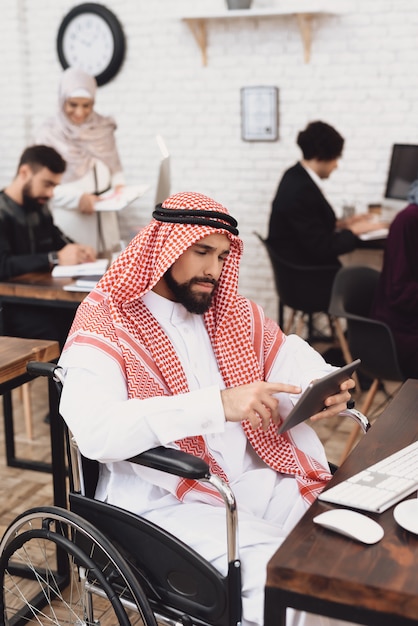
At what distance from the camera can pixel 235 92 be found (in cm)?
523

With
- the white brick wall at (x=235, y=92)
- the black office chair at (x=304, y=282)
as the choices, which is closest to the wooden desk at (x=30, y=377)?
the black office chair at (x=304, y=282)

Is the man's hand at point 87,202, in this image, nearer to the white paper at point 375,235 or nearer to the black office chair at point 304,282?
the black office chair at point 304,282

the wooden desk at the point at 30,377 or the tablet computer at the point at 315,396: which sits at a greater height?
the tablet computer at the point at 315,396

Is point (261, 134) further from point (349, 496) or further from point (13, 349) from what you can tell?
point (349, 496)

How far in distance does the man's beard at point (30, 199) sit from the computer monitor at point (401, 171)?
2213 mm

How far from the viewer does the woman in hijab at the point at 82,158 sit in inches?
175

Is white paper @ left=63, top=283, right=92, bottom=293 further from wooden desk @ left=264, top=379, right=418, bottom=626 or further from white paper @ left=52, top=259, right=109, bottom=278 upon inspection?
wooden desk @ left=264, top=379, right=418, bottom=626

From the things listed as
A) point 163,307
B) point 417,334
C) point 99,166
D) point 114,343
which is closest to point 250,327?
point 163,307

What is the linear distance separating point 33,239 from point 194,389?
209 centimetres

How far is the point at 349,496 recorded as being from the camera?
1.32 metres

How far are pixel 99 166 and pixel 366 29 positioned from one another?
5.99 ft

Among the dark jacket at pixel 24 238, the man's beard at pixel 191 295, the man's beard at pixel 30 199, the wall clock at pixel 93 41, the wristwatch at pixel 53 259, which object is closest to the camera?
the man's beard at pixel 191 295

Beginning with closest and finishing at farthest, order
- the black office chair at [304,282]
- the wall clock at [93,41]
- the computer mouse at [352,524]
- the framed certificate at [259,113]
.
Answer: the computer mouse at [352,524] → the black office chair at [304,282] → the framed certificate at [259,113] → the wall clock at [93,41]

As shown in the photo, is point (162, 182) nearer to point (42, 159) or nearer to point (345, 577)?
point (42, 159)
